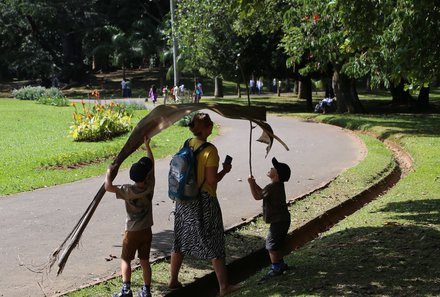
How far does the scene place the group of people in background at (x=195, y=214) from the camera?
575 cm

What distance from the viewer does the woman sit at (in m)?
5.80

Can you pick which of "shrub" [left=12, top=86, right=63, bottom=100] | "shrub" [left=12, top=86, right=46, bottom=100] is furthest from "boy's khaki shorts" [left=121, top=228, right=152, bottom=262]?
"shrub" [left=12, top=86, right=46, bottom=100]

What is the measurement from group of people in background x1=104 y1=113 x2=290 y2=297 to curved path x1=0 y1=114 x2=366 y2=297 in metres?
0.89

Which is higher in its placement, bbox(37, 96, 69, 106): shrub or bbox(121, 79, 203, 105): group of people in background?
bbox(121, 79, 203, 105): group of people in background

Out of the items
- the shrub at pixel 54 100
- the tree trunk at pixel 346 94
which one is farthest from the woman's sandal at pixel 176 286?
the shrub at pixel 54 100

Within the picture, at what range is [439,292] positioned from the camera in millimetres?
5375

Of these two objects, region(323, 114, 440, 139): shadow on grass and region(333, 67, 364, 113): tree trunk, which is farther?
region(333, 67, 364, 113): tree trunk

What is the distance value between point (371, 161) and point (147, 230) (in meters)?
9.22

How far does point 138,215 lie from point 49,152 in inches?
477

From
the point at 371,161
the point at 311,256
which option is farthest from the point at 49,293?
the point at 371,161

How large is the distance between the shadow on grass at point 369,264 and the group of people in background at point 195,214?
0.47 meters

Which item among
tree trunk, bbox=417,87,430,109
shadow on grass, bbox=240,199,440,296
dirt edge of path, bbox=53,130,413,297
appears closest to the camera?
shadow on grass, bbox=240,199,440,296

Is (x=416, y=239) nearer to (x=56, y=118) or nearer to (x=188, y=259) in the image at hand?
(x=188, y=259)

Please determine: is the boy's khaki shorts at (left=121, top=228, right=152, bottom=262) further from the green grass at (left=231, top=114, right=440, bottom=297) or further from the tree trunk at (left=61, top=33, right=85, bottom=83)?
the tree trunk at (left=61, top=33, right=85, bottom=83)
